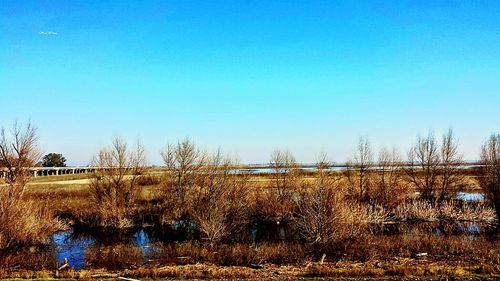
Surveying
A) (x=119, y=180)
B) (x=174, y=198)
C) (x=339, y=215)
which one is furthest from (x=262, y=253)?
(x=119, y=180)

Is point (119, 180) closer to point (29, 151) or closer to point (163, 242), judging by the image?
point (29, 151)

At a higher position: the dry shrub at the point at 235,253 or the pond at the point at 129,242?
the dry shrub at the point at 235,253

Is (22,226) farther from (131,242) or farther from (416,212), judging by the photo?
(416,212)

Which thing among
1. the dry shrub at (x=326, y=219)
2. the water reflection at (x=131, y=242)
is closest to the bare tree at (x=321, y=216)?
the dry shrub at (x=326, y=219)

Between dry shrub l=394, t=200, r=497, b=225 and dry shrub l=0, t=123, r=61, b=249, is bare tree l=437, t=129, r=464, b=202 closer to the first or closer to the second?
dry shrub l=394, t=200, r=497, b=225

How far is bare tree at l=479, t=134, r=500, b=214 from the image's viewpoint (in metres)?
36.9

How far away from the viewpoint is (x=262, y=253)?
21781 mm

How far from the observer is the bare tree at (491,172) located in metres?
36.9

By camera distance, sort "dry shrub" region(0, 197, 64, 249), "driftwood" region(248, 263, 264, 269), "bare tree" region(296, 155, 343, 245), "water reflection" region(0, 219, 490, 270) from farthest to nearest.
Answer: "bare tree" region(296, 155, 343, 245) → "dry shrub" region(0, 197, 64, 249) → "water reflection" region(0, 219, 490, 270) → "driftwood" region(248, 263, 264, 269)

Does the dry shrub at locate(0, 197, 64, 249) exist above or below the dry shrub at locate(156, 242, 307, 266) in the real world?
above

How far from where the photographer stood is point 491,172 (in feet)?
124

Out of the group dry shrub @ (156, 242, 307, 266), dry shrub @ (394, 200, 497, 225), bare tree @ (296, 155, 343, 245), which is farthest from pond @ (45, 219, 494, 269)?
bare tree @ (296, 155, 343, 245)

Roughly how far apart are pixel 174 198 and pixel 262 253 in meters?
16.8

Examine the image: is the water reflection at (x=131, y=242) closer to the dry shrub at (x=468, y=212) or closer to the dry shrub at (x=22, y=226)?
the dry shrub at (x=22, y=226)
